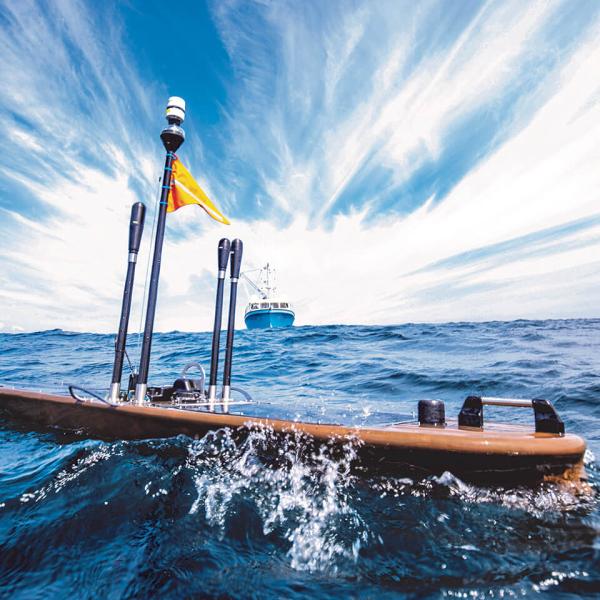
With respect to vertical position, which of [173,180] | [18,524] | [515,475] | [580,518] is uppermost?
[173,180]

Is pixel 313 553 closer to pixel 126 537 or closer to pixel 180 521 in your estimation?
pixel 180 521

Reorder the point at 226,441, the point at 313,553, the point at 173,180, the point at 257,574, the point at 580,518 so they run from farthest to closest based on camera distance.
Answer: the point at 173,180
the point at 226,441
the point at 580,518
the point at 313,553
the point at 257,574

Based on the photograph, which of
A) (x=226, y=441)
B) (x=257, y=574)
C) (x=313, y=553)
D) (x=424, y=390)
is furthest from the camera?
(x=424, y=390)

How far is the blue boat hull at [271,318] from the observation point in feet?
168

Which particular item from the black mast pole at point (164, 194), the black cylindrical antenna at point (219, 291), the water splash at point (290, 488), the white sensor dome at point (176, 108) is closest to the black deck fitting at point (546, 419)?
the water splash at point (290, 488)

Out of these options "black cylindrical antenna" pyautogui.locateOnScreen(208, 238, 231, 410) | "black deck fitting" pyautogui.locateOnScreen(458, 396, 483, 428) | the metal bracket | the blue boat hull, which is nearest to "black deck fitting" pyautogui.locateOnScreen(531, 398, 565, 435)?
the metal bracket

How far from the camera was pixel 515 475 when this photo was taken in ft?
8.83

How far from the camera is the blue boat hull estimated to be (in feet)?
168

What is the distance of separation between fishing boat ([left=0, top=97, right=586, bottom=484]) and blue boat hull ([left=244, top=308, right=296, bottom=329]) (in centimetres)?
4543

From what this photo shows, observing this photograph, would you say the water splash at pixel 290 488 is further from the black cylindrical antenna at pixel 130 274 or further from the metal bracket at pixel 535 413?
the black cylindrical antenna at pixel 130 274

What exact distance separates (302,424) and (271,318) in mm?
48169

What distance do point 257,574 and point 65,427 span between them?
4.01 m

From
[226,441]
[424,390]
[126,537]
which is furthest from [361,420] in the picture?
[424,390]

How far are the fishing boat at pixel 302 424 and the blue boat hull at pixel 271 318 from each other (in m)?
45.4
